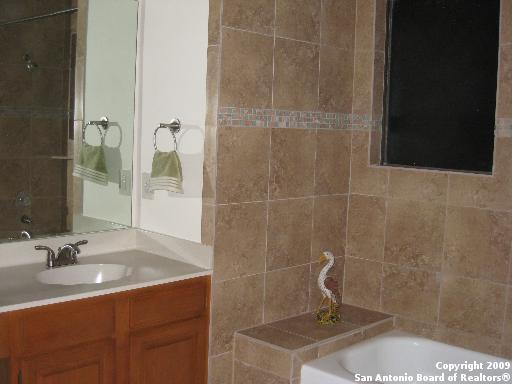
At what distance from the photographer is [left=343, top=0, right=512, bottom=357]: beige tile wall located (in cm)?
290

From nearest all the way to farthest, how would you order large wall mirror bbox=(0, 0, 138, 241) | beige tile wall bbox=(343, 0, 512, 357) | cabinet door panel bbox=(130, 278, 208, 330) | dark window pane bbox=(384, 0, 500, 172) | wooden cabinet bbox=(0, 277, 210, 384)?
wooden cabinet bbox=(0, 277, 210, 384) → cabinet door panel bbox=(130, 278, 208, 330) → large wall mirror bbox=(0, 0, 138, 241) → beige tile wall bbox=(343, 0, 512, 357) → dark window pane bbox=(384, 0, 500, 172)

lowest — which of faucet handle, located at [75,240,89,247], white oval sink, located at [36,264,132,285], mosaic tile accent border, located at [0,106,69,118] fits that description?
white oval sink, located at [36,264,132,285]

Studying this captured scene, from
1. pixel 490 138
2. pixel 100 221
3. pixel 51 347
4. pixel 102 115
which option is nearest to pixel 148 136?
pixel 102 115

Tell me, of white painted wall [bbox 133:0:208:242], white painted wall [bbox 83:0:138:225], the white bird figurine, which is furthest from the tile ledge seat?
white painted wall [bbox 83:0:138:225]

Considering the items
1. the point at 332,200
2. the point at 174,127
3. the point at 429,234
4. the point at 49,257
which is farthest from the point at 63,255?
the point at 429,234

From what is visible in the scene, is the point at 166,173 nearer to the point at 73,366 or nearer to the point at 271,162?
the point at 271,162

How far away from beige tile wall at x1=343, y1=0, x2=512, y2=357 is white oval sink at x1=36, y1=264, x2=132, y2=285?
4.12ft

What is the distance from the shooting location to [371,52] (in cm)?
331

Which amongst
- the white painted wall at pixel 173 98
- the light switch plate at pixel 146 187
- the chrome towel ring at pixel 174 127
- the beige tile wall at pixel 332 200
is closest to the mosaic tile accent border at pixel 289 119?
the beige tile wall at pixel 332 200

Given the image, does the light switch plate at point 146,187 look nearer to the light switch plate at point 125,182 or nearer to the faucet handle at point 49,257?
the light switch plate at point 125,182

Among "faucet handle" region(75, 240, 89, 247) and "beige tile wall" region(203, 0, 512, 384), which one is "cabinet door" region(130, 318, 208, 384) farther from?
"faucet handle" region(75, 240, 89, 247)

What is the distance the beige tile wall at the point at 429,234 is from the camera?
2.90 meters

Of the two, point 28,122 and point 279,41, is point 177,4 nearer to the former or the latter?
point 279,41

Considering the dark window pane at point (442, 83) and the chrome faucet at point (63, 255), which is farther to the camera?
the dark window pane at point (442, 83)
